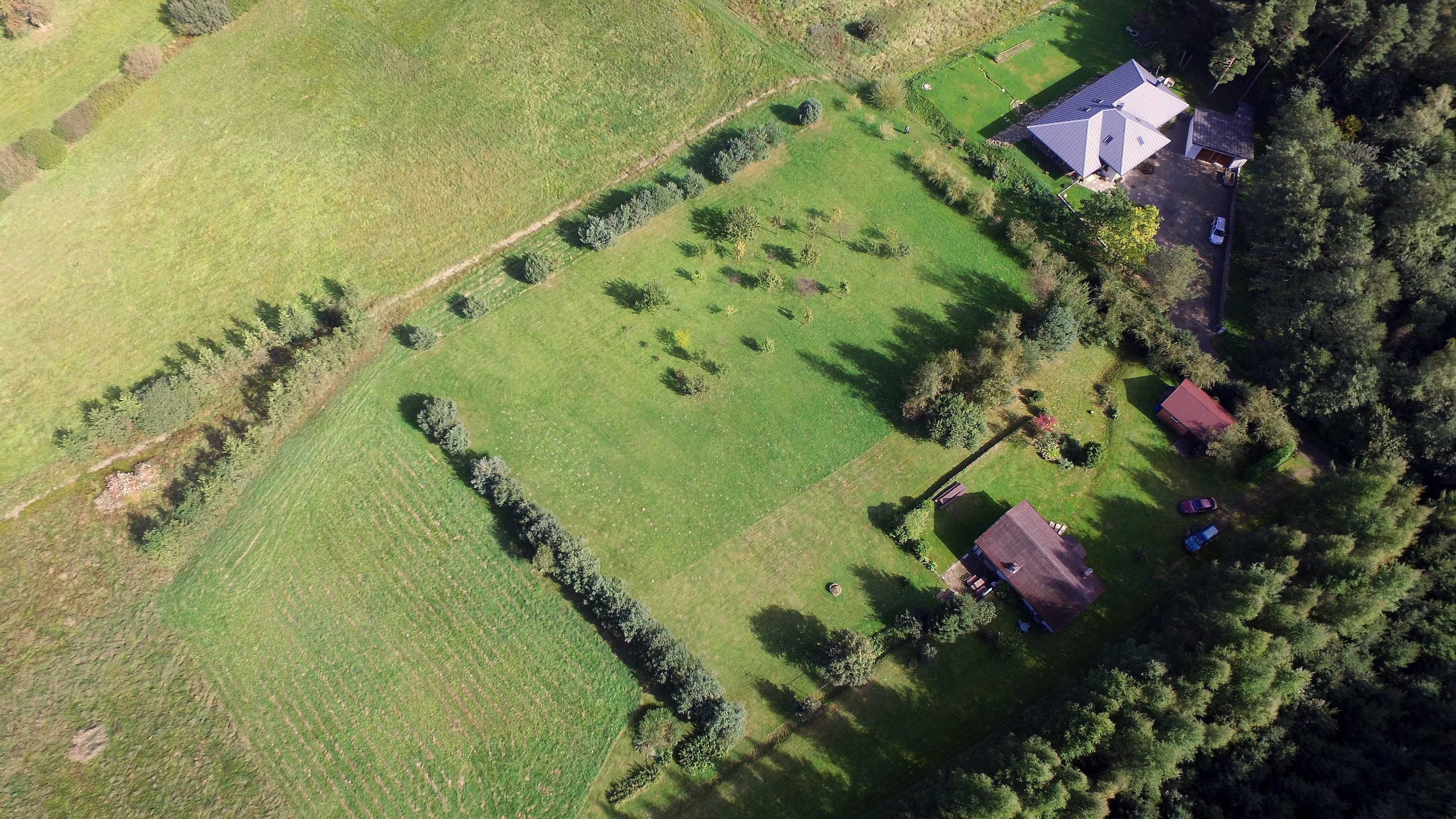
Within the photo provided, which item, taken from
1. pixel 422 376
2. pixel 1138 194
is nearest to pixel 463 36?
pixel 422 376

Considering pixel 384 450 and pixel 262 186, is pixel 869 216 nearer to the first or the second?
pixel 384 450

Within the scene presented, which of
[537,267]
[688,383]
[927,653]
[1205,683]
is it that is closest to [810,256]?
[688,383]

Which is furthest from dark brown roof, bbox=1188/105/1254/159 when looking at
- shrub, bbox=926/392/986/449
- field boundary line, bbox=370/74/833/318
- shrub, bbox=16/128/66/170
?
shrub, bbox=16/128/66/170

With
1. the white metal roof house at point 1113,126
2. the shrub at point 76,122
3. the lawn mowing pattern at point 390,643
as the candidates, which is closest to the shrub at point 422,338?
the lawn mowing pattern at point 390,643

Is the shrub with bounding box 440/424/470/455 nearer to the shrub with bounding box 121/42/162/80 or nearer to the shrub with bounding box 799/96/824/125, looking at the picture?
the shrub with bounding box 799/96/824/125

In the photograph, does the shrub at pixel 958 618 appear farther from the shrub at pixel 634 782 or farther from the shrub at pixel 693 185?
the shrub at pixel 693 185
